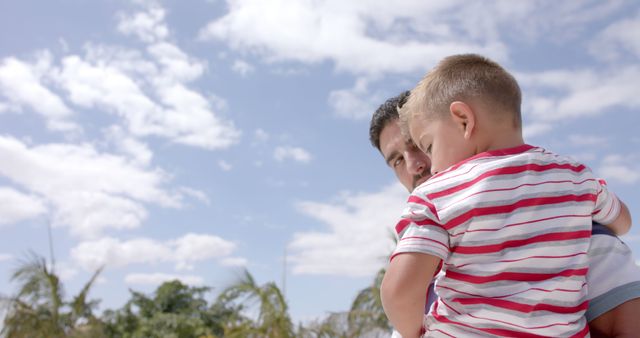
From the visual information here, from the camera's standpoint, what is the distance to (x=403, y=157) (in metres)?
2.73

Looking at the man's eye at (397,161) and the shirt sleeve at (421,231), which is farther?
the man's eye at (397,161)

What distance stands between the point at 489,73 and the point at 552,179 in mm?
303

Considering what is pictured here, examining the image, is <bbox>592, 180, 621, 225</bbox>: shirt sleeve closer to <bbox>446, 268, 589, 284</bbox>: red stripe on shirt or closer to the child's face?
<bbox>446, 268, 589, 284</bbox>: red stripe on shirt

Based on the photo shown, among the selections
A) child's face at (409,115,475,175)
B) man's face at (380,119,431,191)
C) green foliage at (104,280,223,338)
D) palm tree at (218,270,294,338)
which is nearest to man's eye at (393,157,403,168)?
man's face at (380,119,431,191)

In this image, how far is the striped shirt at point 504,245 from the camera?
4.60 ft

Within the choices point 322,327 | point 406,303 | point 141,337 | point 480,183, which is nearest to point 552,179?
point 480,183

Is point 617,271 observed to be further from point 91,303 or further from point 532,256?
point 91,303

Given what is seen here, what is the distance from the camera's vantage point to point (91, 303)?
16328 millimetres

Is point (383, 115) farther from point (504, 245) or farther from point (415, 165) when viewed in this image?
point (504, 245)

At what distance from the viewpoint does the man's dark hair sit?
2789mm

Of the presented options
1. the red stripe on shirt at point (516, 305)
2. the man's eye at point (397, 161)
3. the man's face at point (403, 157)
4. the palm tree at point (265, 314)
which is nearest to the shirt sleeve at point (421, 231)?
the red stripe on shirt at point (516, 305)

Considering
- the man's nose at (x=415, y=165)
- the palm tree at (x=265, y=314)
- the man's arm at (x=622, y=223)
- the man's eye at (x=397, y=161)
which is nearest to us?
the man's arm at (x=622, y=223)

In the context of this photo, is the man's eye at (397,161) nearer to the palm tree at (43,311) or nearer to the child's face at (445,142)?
the child's face at (445,142)

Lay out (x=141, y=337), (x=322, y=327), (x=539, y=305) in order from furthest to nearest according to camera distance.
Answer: (x=141, y=337) → (x=322, y=327) → (x=539, y=305)
